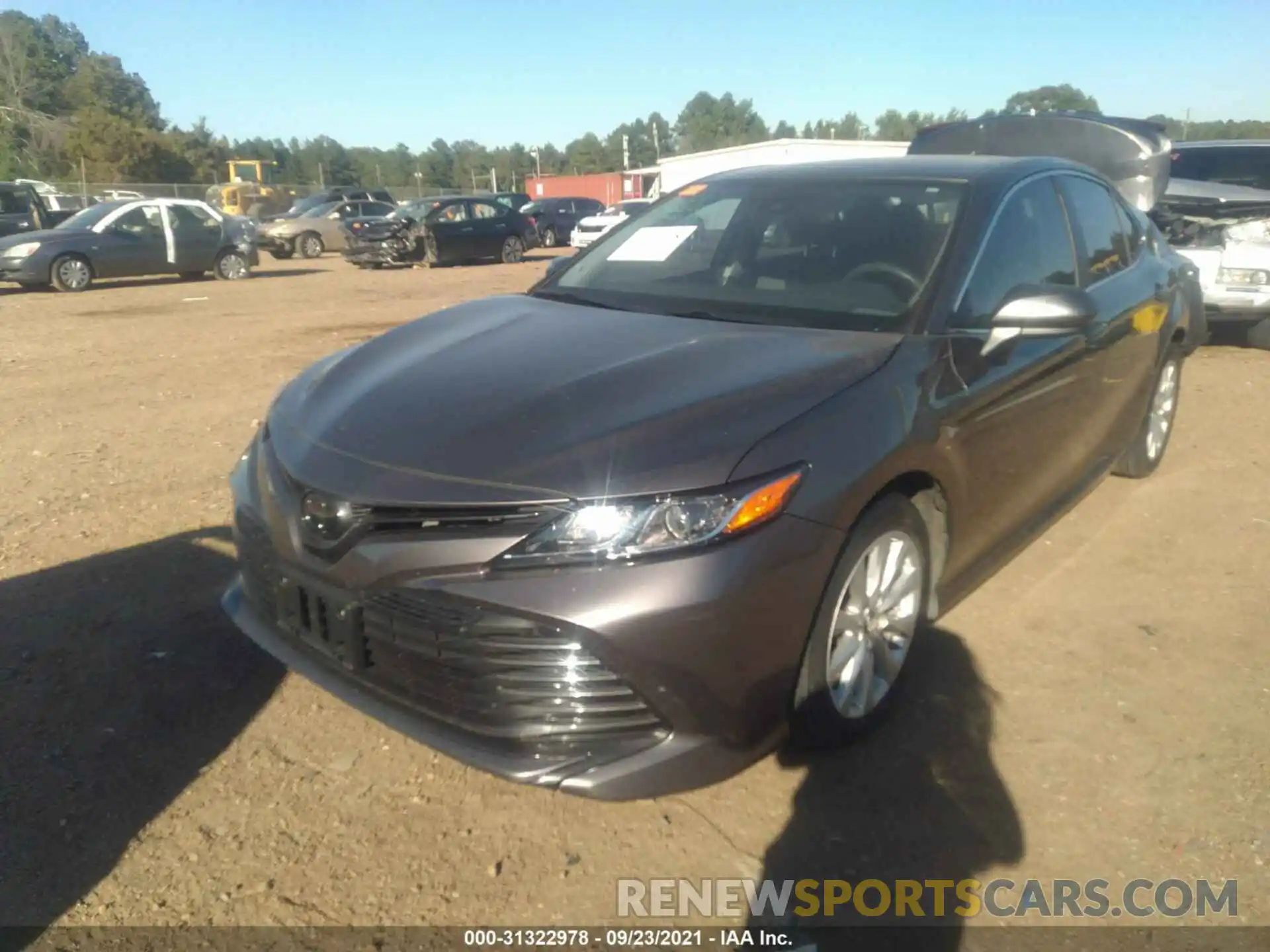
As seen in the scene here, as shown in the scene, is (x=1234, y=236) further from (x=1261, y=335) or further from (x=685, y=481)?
(x=685, y=481)

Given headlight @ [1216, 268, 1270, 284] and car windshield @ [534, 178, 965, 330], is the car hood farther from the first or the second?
headlight @ [1216, 268, 1270, 284]

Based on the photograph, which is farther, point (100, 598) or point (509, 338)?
point (100, 598)

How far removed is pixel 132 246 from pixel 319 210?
30.4ft

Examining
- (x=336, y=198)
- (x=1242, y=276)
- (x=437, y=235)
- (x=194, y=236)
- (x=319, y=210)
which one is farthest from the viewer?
(x=336, y=198)

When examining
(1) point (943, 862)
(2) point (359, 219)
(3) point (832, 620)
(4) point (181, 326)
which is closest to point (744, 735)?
(3) point (832, 620)

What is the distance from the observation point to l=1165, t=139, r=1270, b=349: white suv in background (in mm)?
8273

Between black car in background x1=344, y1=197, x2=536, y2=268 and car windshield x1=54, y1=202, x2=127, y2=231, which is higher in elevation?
car windshield x1=54, y1=202, x2=127, y2=231

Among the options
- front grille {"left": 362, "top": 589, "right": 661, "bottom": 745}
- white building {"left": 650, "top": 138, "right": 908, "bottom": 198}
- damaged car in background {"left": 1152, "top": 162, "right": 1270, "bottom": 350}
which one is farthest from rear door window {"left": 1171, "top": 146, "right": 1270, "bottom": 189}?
white building {"left": 650, "top": 138, "right": 908, "bottom": 198}

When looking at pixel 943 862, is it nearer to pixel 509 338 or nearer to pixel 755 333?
pixel 755 333

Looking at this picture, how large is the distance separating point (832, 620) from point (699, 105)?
127 m

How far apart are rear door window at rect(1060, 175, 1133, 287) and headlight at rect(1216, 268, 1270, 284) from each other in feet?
15.5

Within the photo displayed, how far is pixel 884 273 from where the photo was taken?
320 centimetres

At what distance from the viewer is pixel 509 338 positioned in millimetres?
3123

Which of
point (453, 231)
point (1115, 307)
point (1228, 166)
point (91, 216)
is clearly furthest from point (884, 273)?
point (453, 231)
